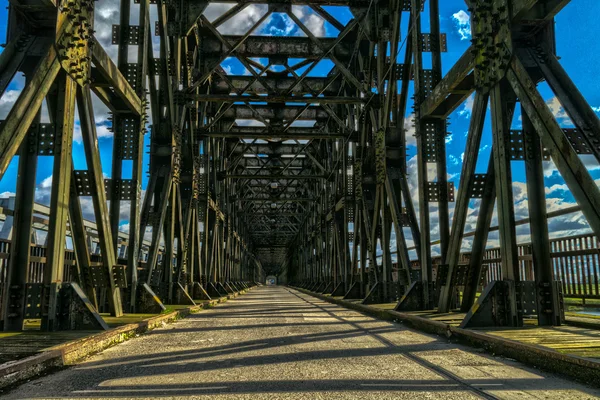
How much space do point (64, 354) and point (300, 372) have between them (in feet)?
6.97

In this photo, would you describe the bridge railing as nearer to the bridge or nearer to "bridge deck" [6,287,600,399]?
the bridge

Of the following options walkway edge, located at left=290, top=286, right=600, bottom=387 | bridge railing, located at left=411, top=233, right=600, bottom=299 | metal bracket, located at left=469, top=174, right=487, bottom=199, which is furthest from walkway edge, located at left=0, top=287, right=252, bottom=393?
bridge railing, located at left=411, top=233, right=600, bottom=299

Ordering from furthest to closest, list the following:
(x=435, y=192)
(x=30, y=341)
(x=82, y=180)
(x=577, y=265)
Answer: (x=577, y=265) → (x=435, y=192) → (x=82, y=180) → (x=30, y=341)

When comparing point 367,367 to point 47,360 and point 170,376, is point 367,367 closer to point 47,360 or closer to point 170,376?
point 170,376

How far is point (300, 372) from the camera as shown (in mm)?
4074

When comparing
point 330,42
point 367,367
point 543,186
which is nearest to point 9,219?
point 367,367

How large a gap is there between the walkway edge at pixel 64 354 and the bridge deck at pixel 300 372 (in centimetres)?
12

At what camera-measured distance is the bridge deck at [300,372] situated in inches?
133

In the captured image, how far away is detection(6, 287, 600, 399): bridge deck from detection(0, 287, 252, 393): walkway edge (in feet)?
0.40

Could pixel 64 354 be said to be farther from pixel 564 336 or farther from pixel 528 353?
pixel 564 336

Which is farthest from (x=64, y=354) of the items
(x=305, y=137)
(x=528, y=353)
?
(x=305, y=137)

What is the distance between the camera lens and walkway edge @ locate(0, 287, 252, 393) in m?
3.63

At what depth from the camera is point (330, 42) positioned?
683 inches

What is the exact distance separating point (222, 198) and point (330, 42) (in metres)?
Answer: 11.0
